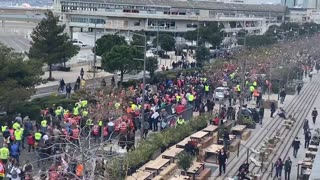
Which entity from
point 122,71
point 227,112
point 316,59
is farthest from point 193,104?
point 316,59

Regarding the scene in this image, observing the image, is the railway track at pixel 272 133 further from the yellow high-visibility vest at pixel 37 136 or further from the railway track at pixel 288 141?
the yellow high-visibility vest at pixel 37 136

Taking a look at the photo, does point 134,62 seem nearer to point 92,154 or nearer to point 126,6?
point 92,154

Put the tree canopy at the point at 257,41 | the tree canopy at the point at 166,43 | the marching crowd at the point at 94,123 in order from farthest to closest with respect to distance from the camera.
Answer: the tree canopy at the point at 257,41 < the tree canopy at the point at 166,43 < the marching crowd at the point at 94,123

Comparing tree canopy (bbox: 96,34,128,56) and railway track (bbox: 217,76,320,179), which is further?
tree canopy (bbox: 96,34,128,56)

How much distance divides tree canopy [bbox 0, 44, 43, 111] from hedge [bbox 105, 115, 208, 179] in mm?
5655

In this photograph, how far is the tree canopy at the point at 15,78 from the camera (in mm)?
22977

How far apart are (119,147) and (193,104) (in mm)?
9859

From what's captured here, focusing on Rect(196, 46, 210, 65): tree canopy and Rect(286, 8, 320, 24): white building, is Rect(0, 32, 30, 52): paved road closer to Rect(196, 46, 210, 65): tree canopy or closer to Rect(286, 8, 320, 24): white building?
Rect(196, 46, 210, 65): tree canopy

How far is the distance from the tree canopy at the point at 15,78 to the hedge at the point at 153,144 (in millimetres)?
5655

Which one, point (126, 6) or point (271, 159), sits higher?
point (126, 6)

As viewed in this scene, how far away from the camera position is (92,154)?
11.0 metres

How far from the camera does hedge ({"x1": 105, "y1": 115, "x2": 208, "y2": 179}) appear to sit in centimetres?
1510

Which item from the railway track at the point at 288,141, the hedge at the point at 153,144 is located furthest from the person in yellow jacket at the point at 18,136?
the railway track at the point at 288,141

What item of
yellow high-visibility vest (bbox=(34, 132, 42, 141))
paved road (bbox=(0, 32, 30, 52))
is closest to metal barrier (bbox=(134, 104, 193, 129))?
yellow high-visibility vest (bbox=(34, 132, 42, 141))
